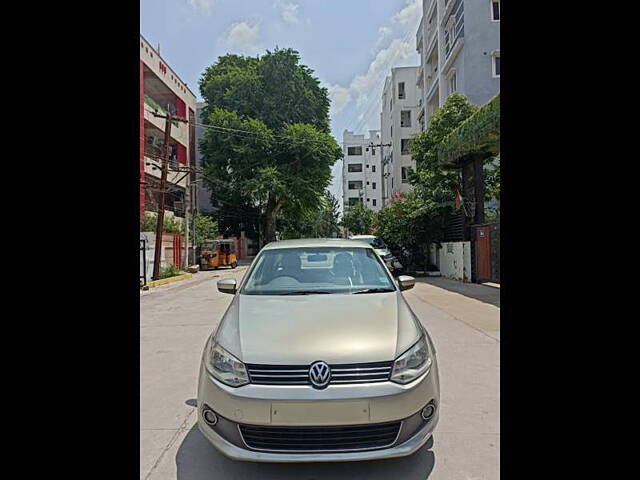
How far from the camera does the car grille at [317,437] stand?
2.74 m

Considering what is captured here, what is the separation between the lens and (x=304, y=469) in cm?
305

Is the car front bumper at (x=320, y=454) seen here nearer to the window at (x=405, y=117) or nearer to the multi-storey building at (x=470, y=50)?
the multi-storey building at (x=470, y=50)

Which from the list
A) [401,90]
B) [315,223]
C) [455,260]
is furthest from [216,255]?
[315,223]

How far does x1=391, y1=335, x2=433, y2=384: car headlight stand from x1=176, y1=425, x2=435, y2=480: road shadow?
25.9 inches

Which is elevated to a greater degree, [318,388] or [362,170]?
[362,170]

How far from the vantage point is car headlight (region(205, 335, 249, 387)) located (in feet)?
9.35

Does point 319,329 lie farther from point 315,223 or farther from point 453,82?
point 315,223

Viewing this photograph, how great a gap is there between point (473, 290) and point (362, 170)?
64885mm
